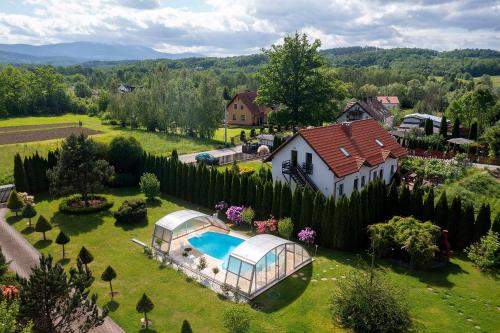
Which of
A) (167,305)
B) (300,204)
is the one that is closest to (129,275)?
(167,305)

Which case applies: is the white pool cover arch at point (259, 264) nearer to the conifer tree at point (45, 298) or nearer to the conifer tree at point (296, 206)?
the conifer tree at point (296, 206)

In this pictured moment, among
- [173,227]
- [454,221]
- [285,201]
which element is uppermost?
[285,201]

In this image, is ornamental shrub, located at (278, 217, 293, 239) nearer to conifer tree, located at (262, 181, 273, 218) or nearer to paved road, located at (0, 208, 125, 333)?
conifer tree, located at (262, 181, 273, 218)

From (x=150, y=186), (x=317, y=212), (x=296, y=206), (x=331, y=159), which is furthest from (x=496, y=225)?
(x=150, y=186)

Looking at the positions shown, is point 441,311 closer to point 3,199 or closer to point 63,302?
point 63,302

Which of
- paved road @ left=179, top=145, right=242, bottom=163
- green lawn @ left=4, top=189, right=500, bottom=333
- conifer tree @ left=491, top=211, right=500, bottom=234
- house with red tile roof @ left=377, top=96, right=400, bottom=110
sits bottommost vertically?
green lawn @ left=4, top=189, right=500, bottom=333

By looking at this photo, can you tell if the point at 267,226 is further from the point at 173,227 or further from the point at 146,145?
the point at 146,145

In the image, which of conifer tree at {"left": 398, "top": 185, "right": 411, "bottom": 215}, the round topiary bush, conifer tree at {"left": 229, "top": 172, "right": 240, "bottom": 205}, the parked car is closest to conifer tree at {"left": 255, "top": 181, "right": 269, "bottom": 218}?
conifer tree at {"left": 229, "top": 172, "right": 240, "bottom": 205}

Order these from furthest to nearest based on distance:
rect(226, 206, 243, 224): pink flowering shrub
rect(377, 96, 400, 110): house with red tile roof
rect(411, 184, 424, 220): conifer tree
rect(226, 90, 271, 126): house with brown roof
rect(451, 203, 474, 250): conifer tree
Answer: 1. rect(377, 96, 400, 110): house with red tile roof
2. rect(226, 90, 271, 126): house with brown roof
3. rect(226, 206, 243, 224): pink flowering shrub
4. rect(411, 184, 424, 220): conifer tree
5. rect(451, 203, 474, 250): conifer tree
